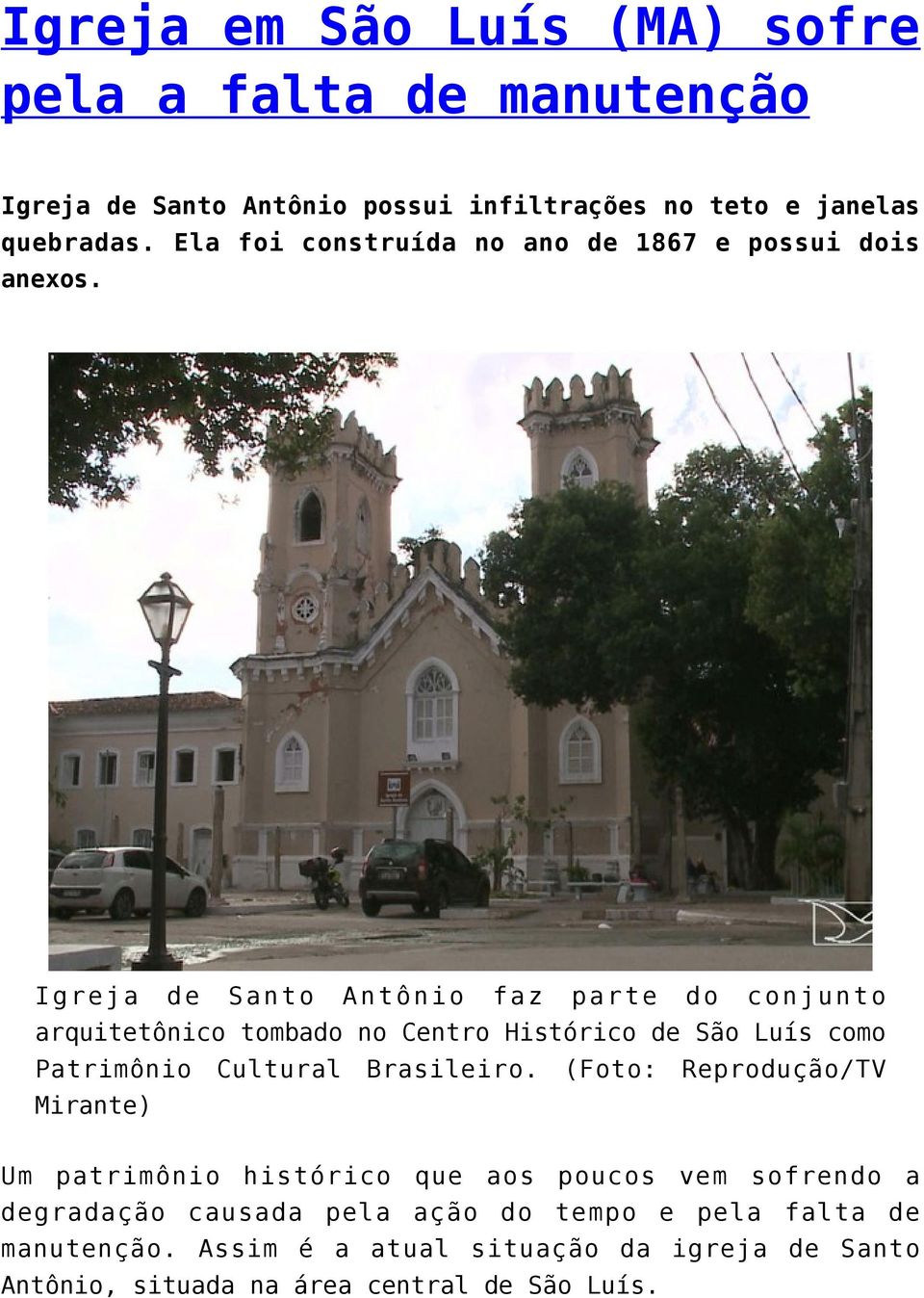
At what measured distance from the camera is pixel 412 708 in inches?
1426

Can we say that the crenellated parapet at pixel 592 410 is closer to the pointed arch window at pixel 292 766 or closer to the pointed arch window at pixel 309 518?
the pointed arch window at pixel 309 518

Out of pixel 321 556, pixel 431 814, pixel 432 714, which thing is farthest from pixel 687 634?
pixel 321 556

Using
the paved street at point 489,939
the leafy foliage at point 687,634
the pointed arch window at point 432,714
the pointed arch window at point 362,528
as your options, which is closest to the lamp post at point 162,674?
the paved street at point 489,939

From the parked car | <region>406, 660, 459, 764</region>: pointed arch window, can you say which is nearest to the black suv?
the parked car

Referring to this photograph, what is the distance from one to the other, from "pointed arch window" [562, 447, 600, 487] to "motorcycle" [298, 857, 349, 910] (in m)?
14.8

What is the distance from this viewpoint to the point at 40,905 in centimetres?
434

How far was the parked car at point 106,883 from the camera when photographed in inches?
763

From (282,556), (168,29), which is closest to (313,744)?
(282,556)

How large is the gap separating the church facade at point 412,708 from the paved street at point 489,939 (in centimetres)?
768

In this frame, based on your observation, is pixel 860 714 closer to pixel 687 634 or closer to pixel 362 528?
pixel 687 634

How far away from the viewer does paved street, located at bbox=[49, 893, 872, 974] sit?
32.3 feet

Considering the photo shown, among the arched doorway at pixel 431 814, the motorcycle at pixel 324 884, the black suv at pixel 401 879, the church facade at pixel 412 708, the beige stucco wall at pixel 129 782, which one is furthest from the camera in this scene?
the beige stucco wall at pixel 129 782

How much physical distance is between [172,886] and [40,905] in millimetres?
17101
